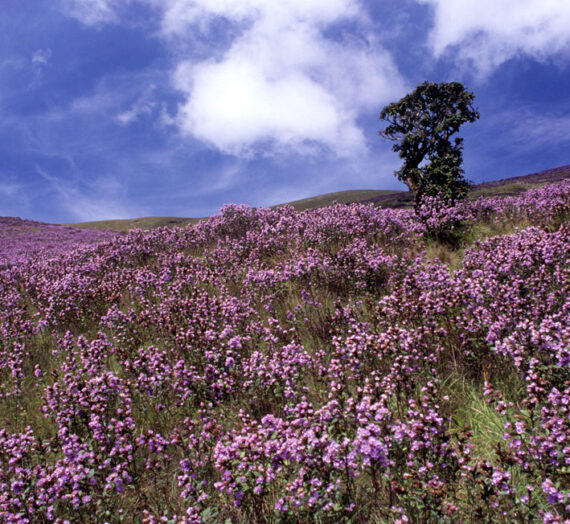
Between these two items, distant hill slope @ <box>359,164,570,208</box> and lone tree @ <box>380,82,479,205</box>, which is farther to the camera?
distant hill slope @ <box>359,164,570,208</box>

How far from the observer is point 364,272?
763 cm

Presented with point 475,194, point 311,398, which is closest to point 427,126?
point 311,398

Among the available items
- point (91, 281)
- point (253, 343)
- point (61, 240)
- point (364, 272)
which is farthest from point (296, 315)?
point (61, 240)

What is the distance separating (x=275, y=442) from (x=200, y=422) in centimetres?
214

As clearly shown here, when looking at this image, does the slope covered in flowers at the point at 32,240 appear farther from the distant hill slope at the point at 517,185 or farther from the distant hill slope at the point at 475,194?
the distant hill slope at the point at 517,185

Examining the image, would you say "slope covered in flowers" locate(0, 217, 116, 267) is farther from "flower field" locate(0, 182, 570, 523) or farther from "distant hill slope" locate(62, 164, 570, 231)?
"flower field" locate(0, 182, 570, 523)

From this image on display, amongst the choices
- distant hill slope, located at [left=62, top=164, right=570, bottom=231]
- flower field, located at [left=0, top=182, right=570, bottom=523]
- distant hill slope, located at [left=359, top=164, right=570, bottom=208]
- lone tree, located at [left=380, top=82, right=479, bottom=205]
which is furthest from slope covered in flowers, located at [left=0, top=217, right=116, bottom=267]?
distant hill slope, located at [left=359, top=164, right=570, bottom=208]

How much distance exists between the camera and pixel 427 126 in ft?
73.9

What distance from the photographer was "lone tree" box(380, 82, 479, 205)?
68.3 feet

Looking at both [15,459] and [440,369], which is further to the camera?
[440,369]

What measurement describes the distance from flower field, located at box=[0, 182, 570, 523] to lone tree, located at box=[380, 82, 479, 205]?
11.6m

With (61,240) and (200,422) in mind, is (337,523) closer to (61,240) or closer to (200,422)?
(200,422)

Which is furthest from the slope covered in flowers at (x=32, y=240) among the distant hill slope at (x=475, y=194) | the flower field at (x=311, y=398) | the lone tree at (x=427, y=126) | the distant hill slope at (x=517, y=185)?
the distant hill slope at (x=517, y=185)

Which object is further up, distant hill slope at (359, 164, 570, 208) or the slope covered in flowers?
distant hill slope at (359, 164, 570, 208)
